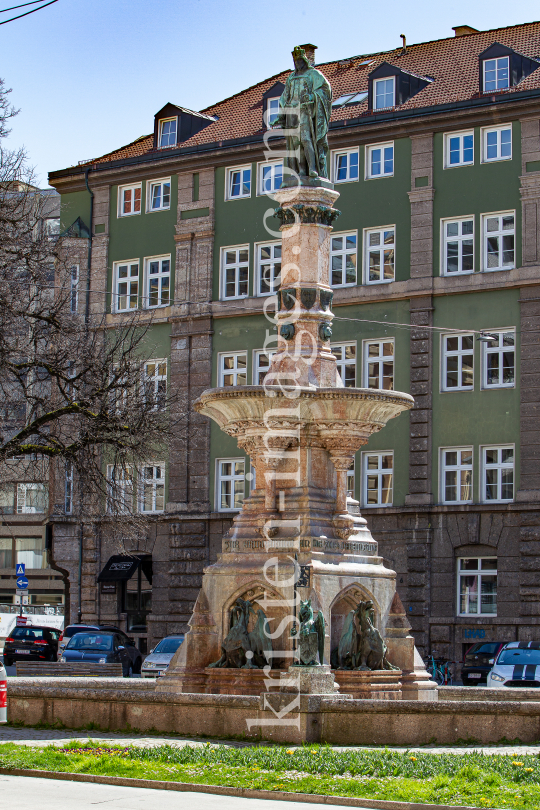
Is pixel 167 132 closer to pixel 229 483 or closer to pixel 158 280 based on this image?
pixel 158 280

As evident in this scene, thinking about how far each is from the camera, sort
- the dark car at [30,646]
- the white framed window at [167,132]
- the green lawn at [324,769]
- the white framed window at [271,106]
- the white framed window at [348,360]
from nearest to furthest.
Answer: the green lawn at [324,769]
the dark car at [30,646]
the white framed window at [348,360]
the white framed window at [271,106]
the white framed window at [167,132]

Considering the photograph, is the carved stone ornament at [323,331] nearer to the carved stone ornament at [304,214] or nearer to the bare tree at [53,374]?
the carved stone ornament at [304,214]

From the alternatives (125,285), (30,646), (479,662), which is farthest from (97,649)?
(125,285)

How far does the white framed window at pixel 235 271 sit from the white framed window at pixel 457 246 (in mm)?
6987

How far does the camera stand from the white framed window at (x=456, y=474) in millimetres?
38594

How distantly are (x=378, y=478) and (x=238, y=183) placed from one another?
11071 millimetres

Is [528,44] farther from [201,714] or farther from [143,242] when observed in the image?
[201,714]

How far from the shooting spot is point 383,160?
41375 millimetres

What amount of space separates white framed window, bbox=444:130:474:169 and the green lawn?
2813cm

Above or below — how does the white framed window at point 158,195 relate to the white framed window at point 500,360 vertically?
above

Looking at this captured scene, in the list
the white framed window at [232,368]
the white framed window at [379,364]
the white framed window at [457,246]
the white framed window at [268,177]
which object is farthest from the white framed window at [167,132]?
the white framed window at [457,246]

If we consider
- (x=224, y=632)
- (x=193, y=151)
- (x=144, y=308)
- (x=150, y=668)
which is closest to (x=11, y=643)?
(x=150, y=668)

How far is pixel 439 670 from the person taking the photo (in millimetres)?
34875

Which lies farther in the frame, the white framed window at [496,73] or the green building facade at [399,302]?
the white framed window at [496,73]
